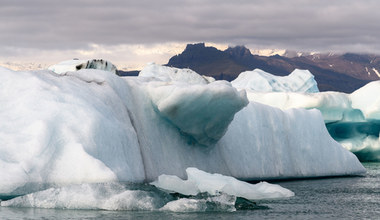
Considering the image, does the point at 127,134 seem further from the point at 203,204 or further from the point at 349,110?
the point at 349,110

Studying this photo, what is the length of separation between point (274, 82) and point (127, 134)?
3531 cm

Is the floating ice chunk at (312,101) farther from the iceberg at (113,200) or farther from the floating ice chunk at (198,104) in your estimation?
the iceberg at (113,200)

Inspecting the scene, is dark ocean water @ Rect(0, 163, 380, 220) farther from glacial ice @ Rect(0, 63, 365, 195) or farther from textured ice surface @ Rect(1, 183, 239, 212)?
glacial ice @ Rect(0, 63, 365, 195)

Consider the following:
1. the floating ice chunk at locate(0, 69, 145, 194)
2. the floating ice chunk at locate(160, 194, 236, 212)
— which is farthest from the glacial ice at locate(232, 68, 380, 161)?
the floating ice chunk at locate(160, 194, 236, 212)

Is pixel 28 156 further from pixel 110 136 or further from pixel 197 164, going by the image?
pixel 197 164

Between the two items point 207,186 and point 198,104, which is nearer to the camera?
point 207,186

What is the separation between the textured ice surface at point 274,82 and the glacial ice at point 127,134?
2299cm

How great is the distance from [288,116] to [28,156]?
1473cm

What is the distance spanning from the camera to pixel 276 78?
51.6 meters

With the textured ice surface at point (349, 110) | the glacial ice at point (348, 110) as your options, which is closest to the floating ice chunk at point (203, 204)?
the textured ice surface at point (349, 110)

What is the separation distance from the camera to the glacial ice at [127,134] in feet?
48.0

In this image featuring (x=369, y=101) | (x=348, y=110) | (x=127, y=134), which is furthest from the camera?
(x=369, y=101)

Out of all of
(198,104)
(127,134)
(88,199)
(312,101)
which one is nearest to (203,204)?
(88,199)

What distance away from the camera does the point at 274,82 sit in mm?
51312
